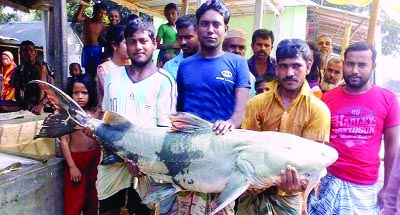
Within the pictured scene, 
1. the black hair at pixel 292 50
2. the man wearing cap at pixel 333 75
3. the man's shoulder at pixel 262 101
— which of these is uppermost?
the black hair at pixel 292 50

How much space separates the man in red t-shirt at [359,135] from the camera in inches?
115

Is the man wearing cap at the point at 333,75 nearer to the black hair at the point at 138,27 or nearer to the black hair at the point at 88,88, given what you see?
the black hair at the point at 138,27

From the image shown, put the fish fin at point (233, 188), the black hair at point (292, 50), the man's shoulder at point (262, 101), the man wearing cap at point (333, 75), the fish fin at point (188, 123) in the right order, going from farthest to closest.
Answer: the man wearing cap at point (333, 75)
the man's shoulder at point (262, 101)
the black hair at point (292, 50)
the fish fin at point (188, 123)
the fish fin at point (233, 188)

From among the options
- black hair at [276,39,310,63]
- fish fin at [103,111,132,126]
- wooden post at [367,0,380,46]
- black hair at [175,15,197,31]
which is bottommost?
fish fin at [103,111,132,126]

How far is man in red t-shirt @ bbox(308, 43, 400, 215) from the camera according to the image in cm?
292

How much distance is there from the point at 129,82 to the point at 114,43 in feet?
3.77

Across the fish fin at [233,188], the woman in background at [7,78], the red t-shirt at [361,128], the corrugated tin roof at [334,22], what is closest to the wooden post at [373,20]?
the red t-shirt at [361,128]

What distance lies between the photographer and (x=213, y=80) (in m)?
2.81

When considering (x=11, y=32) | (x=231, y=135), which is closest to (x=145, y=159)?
(x=231, y=135)

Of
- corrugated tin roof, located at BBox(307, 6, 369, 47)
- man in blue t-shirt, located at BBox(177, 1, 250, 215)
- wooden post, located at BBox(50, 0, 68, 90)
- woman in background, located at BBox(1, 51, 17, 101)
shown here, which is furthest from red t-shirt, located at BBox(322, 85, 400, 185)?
corrugated tin roof, located at BBox(307, 6, 369, 47)

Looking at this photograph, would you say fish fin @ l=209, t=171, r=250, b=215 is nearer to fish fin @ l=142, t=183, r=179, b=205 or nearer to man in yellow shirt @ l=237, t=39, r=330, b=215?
man in yellow shirt @ l=237, t=39, r=330, b=215

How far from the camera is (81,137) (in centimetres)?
350

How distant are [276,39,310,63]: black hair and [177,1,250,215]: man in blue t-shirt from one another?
0.36 metres

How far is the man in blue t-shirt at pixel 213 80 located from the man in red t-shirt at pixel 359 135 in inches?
30.6
